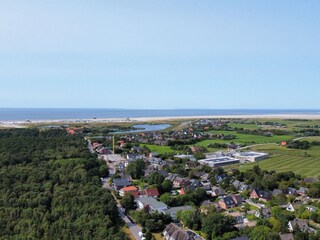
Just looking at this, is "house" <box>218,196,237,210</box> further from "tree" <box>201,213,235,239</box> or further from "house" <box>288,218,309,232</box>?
"house" <box>288,218,309,232</box>

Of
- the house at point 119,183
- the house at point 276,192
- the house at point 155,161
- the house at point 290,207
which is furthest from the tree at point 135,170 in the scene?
the house at point 290,207

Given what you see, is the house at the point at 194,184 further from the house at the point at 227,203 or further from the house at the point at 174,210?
the house at the point at 174,210

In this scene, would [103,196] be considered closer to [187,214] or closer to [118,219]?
[118,219]

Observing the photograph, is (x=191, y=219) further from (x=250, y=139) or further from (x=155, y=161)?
(x=250, y=139)

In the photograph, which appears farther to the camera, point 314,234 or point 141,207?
point 141,207

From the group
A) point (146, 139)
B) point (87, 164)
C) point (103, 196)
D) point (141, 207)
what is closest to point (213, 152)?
point (146, 139)
